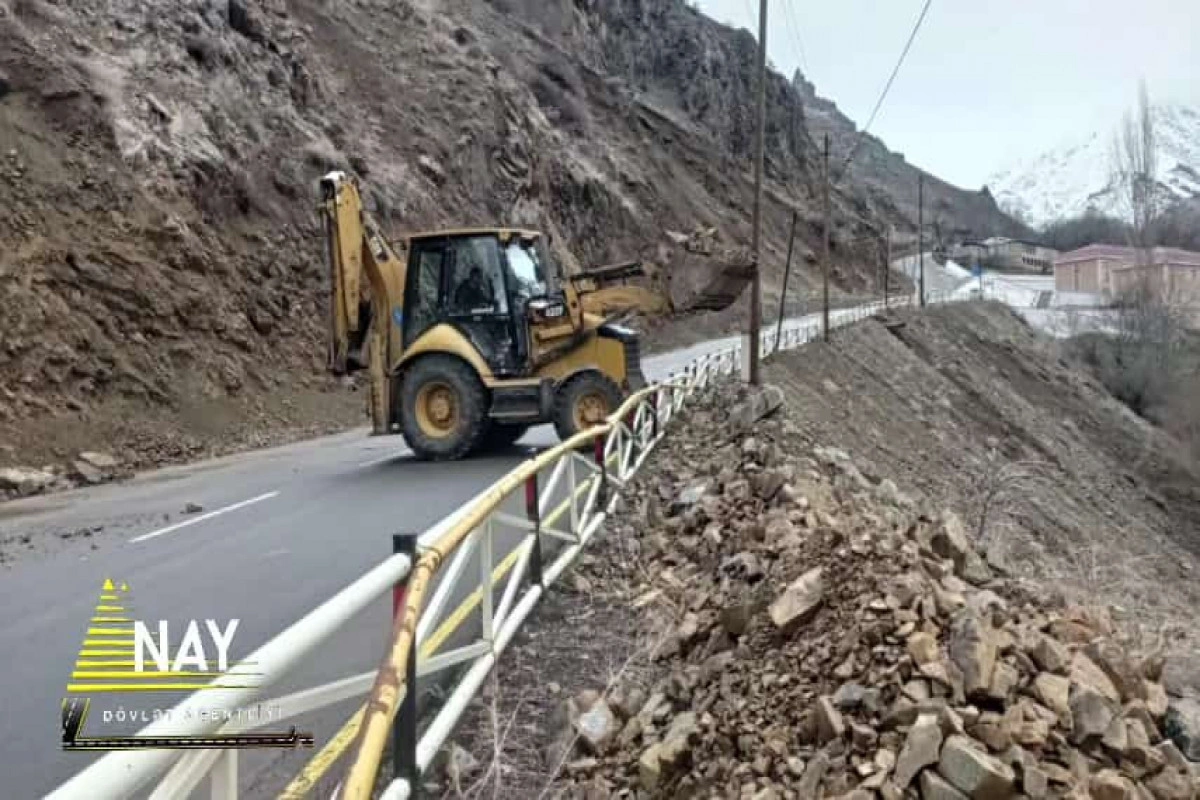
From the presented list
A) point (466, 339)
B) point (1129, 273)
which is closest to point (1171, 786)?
point (466, 339)

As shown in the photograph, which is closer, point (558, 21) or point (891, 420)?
point (891, 420)

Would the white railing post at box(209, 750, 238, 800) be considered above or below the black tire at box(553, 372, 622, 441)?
above

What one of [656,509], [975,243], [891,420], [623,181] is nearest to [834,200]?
[623,181]

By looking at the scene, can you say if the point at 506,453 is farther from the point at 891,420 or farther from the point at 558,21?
the point at 558,21

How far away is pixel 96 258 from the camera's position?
651 inches

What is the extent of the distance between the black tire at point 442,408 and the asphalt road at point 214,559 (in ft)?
1.10

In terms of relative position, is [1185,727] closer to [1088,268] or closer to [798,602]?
[798,602]

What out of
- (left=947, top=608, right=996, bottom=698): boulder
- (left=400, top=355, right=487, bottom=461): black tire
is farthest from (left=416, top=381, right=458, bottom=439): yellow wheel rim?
(left=947, top=608, right=996, bottom=698): boulder

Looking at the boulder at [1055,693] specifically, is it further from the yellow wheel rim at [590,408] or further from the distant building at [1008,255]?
the distant building at [1008,255]

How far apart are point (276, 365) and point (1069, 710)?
1761 centimetres

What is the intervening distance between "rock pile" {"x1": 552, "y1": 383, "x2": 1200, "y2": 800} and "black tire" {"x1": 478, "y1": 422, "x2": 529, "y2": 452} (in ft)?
25.2

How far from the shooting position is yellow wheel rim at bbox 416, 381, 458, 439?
1301cm

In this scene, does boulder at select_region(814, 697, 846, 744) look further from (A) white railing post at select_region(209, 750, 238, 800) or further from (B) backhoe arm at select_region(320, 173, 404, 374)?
(B) backhoe arm at select_region(320, 173, 404, 374)

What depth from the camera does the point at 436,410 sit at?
13117 mm
